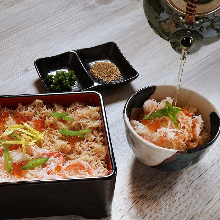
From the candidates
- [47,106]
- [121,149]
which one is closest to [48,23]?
[47,106]

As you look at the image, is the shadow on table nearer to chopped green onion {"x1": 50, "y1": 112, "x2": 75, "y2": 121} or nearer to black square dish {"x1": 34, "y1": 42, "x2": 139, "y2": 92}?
chopped green onion {"x1": 50, "y1": 112, "x2": 75, "y2": 121}

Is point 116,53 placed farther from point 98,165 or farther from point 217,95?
point 98,165

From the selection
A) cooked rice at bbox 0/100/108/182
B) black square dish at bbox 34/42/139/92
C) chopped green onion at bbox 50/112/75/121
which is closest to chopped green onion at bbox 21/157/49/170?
cooked rice at bbox 0/100/108/182

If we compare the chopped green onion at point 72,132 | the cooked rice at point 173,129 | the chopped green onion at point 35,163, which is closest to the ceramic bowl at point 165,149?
the cooked rice at point 173,129

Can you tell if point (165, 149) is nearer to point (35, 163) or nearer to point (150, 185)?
point (150, 185)

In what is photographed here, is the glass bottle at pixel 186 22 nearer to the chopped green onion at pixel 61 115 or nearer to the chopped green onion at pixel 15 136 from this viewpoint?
the chopped green onion at pixel 61 115

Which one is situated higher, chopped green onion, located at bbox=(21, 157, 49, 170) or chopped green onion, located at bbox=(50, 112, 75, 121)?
chopped green onion, located at bbox=(50, 112, 75, 121)

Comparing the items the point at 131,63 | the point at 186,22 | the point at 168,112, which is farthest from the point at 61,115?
the point at 131,63
